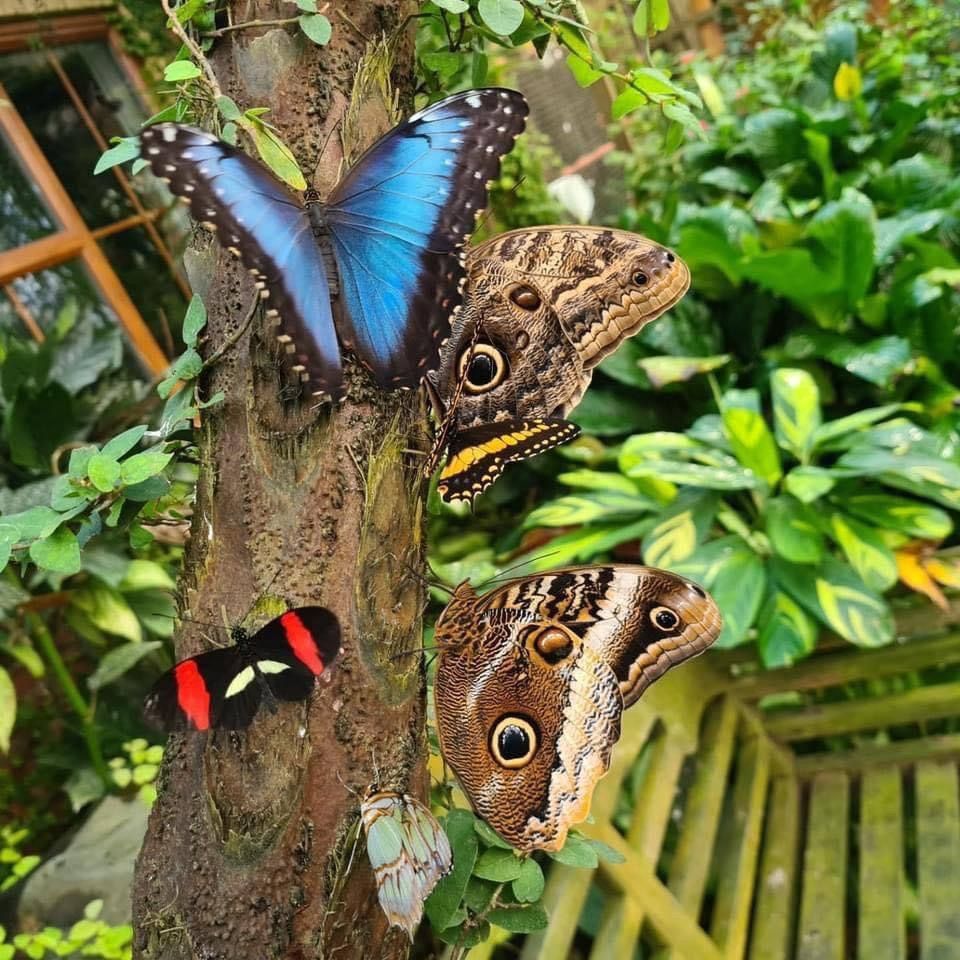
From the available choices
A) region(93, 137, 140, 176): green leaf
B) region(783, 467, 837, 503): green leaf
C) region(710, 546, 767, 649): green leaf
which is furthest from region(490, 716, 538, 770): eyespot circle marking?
region(783, 467, 837, 503): green leaf

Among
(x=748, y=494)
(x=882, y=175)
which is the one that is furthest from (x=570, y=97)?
(x=748, y=494)

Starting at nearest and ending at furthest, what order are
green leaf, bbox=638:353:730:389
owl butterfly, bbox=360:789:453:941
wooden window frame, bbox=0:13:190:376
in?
owl butterfly, bbox=360:789:453:941, green leaf, bbox=638:353:730:389, wooden window frame, bbox=0:13:190:376

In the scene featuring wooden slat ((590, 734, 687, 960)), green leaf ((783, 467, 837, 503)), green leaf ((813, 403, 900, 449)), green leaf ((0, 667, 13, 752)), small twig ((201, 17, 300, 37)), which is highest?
small twig ((201, 17, 300, 37))

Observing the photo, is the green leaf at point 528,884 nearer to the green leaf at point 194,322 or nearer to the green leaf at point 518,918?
the green leaf at point 518,918

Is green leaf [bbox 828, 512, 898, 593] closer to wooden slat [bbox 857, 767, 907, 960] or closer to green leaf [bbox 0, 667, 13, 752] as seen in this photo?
wooden slat [bbox 857, 767, 907, 960]

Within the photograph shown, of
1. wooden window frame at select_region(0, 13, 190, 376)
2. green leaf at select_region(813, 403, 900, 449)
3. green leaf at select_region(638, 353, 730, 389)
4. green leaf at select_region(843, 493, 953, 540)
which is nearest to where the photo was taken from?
green leaf at select_region(843, 493, 953, 540)

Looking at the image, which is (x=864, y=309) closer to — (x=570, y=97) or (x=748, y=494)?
(x=748, y=494)
